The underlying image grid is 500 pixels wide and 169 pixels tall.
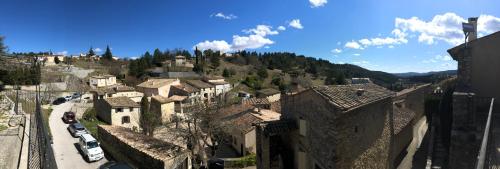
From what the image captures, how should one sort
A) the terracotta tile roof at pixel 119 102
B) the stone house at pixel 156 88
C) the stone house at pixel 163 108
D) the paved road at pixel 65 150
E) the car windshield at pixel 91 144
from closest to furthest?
the paved road at pixel 65 150 < the car windshield at pixel 91 144 < the terracotta tile roof at pixel 119 102 < the stone house at pixel 163 108 < the stone house at pixel 156 88

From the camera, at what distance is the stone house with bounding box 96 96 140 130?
38469mm

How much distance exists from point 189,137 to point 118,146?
602cm

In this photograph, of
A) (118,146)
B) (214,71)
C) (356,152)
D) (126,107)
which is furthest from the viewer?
(214,71)

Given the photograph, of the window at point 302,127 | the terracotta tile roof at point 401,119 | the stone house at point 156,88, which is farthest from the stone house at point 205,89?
the window at point 302,127

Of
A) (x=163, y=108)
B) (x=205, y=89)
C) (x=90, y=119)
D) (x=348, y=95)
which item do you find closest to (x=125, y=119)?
(x=90, y=119)

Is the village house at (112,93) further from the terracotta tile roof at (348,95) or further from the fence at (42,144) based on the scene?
the terracotta tile roof at (348,95)

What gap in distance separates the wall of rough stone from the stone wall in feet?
20.6

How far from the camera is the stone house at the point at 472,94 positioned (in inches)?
503

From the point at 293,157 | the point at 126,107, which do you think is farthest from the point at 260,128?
the point at 126,107

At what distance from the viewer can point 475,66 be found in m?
14.6

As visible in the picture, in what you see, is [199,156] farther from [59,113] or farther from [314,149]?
[59,113]

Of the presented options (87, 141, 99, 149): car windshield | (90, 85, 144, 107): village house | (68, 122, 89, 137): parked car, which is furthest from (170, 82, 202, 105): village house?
(87, 141, 99, 149): car windshield

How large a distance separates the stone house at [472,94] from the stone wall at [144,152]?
40.5 ft

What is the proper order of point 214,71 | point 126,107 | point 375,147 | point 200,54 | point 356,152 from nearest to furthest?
point 356,152, point 375,147, point 126,107, point 214,71, point 200,54
